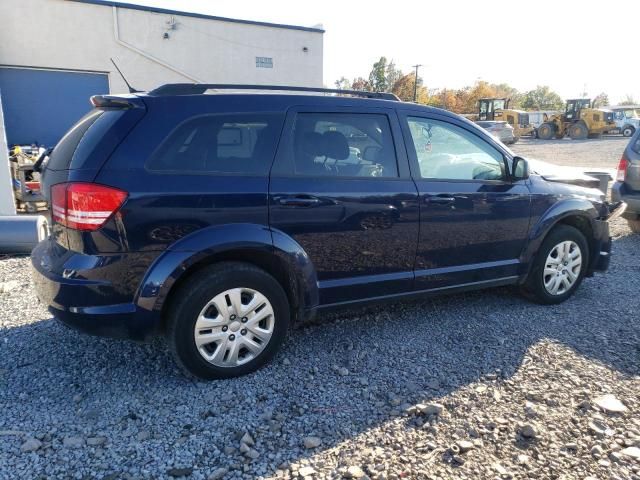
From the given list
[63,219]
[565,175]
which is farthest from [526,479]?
[565,175]

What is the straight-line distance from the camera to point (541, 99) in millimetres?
81250

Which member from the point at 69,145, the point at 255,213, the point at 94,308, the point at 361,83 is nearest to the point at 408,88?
the point at 361,83

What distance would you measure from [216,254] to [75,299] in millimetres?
833

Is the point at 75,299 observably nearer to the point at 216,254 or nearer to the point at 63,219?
the point at 63,219

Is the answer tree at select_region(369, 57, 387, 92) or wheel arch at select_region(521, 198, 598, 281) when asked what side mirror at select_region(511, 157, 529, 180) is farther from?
tree at select_region(369, 57, 387, 92)

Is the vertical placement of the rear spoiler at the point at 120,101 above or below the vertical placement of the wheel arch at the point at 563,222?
above

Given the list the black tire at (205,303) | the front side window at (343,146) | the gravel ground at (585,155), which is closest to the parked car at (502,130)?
the gravel ground at (585,155)

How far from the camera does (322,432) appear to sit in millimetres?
2656

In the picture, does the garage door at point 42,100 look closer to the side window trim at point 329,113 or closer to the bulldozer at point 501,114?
the side window trim at point 329,113

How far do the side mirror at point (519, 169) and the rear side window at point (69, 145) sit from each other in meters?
3.17

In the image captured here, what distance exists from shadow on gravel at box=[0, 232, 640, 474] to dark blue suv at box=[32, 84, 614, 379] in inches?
12.3

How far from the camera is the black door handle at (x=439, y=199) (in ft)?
11.9

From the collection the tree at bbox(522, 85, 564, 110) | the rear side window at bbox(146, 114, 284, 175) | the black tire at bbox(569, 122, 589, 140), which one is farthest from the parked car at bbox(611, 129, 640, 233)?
the tree at bbox(522, 85, 564, 110)

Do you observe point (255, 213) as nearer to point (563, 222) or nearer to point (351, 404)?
point (351, 404)
